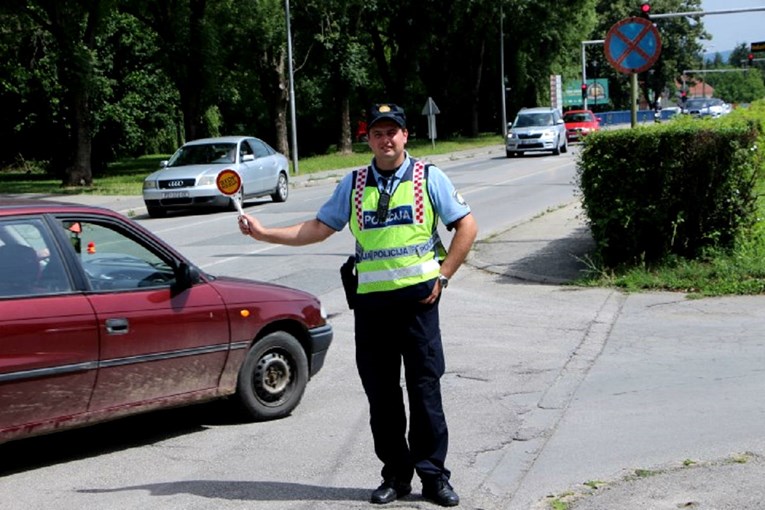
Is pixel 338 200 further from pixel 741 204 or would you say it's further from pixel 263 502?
pixel 741 204

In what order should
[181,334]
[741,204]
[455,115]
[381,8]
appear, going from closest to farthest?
[181,334] < [741,204] < [381,8] < [455,115]

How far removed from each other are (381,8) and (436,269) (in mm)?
54132

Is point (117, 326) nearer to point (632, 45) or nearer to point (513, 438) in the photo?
point (513, 438)

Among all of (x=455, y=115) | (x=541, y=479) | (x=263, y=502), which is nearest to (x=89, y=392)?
(x=263, y=502)

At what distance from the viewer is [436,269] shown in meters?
5.34

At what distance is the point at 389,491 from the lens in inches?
215

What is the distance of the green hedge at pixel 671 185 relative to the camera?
12172 millimetres

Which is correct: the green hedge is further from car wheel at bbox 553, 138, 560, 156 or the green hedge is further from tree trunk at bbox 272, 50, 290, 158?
tree trunk at bbox 272, 50, 290, 158

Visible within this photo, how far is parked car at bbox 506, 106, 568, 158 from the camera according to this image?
1727 inches

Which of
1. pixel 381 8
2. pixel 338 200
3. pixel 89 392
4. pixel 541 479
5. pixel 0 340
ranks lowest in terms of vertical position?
pixel 541 479

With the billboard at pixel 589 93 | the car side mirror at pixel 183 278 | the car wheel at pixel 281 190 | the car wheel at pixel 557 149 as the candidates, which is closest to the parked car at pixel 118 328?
the car side mirror at pixel 183 278

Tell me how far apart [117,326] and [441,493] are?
206 cm

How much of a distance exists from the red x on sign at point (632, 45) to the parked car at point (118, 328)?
7.66m

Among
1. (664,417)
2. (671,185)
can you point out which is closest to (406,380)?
(664,417)
